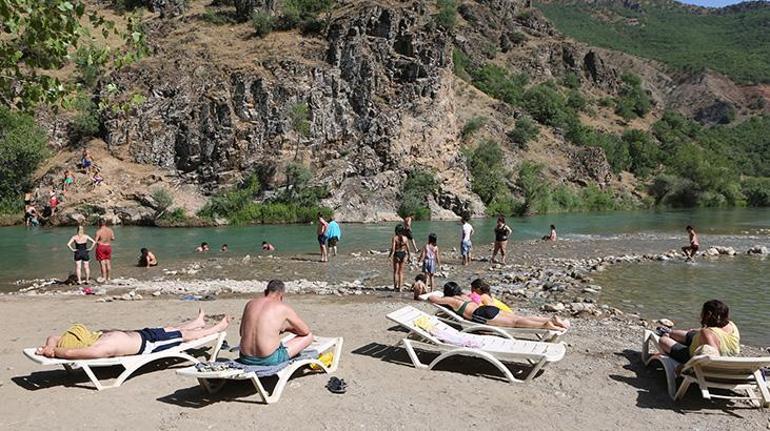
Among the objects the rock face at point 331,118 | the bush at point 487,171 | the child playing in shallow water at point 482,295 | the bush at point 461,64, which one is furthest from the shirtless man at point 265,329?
the bush at point 461,64

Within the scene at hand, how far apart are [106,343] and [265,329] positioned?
6.92 feet

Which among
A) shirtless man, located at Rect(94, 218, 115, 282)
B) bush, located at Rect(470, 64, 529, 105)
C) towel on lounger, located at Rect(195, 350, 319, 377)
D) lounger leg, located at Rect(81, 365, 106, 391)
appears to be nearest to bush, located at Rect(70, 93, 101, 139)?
shirtless man, located at Rect(94, 218, 115, 282)

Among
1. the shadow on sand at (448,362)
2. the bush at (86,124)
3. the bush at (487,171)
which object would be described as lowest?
the shadow on sand at (448,362)

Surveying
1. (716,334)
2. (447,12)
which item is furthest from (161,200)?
(447,12)

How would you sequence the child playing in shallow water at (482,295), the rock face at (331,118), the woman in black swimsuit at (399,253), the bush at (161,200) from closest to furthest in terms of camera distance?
the child playing in shallow water at (482,295) < the woman in black swimsuit at (399,253) < the bush at (161,200) < the rock face at (331,118)

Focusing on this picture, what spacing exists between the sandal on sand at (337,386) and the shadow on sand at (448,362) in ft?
4.40

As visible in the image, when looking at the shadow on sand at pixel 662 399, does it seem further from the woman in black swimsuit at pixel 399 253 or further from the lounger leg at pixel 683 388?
the woman in black swimsuit at pixel 399 253

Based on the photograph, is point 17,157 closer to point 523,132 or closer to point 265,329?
point 265,329

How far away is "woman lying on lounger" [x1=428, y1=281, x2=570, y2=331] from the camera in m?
8.34

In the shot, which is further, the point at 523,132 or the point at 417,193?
the point at 523,132

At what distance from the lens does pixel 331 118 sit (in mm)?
48656

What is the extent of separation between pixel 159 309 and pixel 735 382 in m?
10.1

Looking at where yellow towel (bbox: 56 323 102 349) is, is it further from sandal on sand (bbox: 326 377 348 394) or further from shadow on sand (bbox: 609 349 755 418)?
shadow on sand (bbox: 609 349 755 418)

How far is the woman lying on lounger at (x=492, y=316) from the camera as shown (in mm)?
8344
